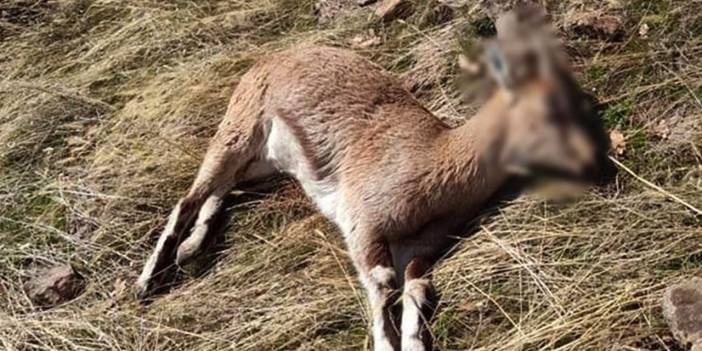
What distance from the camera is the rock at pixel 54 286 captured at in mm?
5242

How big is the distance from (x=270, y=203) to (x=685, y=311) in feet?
8.90

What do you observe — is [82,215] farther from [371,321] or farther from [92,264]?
[371,321]

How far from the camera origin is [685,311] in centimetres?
369

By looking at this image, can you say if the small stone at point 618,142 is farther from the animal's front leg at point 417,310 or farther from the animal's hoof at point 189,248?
the animal's hoof at point 189,248

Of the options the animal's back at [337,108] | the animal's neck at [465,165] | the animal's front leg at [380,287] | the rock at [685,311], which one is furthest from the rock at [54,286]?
the rock at [685,311]

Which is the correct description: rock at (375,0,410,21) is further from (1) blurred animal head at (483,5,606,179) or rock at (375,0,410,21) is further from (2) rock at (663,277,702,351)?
(1) blurred animal head at (483,5,606,179)

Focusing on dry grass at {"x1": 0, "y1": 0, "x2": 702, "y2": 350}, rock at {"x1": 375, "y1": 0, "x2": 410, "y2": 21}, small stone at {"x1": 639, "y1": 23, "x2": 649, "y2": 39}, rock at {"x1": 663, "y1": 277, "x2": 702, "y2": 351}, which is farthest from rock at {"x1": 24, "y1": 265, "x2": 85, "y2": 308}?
small stone at {"x1": 639, "y1": 23, "x2": 649, "y2": 39}

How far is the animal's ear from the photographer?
54 centimetres

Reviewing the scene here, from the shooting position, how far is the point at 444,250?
4855 mm

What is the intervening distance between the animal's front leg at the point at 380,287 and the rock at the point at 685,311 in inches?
50.6

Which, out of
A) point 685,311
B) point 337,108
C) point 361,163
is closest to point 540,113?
point 685,311

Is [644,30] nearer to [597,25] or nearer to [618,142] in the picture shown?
[597,25]

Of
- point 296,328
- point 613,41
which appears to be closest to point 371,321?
point 296,328

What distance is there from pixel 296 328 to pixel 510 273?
1074 mm
